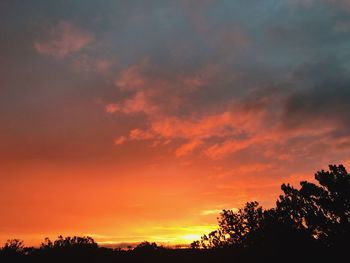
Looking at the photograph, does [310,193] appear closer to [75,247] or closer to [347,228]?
[347,228]

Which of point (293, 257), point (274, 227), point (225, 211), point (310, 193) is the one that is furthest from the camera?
point (225, 211)

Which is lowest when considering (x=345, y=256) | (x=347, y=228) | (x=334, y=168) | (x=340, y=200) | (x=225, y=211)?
(x=345, y=256)

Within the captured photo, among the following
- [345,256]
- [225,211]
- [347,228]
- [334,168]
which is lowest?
[345,256]

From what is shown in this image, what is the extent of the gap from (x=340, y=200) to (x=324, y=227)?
2.76m

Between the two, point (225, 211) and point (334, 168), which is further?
Result: point (225, 211)

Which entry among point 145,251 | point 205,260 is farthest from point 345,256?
point 145,251

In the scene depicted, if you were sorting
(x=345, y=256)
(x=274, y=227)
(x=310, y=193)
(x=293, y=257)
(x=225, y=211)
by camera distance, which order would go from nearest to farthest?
(x=345, y=256), (x=293, y=257), (x=310, y=193), (x=274, y=227), (x=225, y=211)

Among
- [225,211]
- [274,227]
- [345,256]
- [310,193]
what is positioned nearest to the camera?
[345,256]

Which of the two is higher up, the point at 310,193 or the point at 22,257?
the point at 310,193

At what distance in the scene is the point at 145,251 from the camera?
1294 inches

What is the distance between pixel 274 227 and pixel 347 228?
7.84 m

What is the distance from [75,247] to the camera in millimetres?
32219

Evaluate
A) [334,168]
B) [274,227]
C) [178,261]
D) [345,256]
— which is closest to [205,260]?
[178,261]

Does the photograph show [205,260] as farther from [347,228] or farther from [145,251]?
[347,228]
